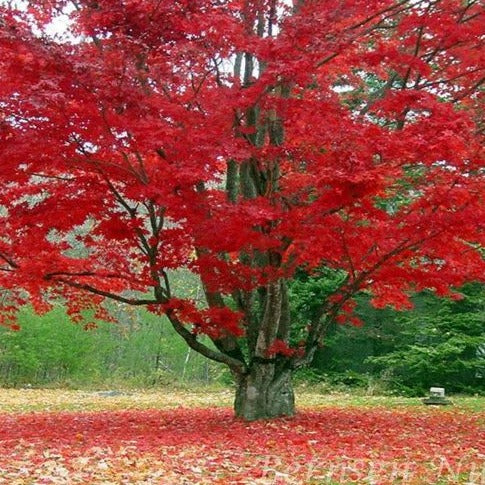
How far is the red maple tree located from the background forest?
8722mm

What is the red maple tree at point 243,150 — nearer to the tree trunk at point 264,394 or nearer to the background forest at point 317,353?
the tree trunk at point 264,394

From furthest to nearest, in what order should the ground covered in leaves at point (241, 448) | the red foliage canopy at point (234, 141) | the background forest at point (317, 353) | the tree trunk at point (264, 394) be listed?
the background forest at point (317, 353)
the tree trunk at point (264, 394)
the red foliage canopy at point (234, 141)
the ground covered in leaves at point (241, 448)

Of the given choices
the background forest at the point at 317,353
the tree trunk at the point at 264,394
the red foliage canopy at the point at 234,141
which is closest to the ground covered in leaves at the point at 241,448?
the tree trunk at the point at 264,394

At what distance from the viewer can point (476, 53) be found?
9.88 metres

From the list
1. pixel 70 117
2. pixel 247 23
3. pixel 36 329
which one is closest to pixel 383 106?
pixel 247 23

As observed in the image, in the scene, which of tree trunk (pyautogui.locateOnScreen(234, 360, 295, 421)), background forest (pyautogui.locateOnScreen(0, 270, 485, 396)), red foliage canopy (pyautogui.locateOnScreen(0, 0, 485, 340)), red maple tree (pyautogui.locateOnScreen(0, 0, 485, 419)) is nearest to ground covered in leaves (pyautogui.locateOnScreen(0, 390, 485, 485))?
tree trunk (pyautogui.locateOnScreen(234, 360, 295, 421))

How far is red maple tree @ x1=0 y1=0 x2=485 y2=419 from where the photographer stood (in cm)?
813

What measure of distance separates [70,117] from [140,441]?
12.7ft

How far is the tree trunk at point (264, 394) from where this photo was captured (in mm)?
10328

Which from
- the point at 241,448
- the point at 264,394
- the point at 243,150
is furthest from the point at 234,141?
the point at 264,394

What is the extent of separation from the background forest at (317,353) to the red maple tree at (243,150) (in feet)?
28.6

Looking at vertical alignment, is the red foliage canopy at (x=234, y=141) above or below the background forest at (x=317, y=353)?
above

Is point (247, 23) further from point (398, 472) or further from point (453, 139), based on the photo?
point (398, 472)

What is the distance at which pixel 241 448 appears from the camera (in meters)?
7.59
